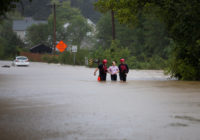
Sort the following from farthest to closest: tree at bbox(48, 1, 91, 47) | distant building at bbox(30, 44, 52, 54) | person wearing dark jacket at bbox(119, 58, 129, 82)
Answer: tree at bbox(48, 1, 91, 47) < distant building at bbox(30, 44, 52, 54) < person wearing dark jacket at bbox(119, 58, 129, 82)

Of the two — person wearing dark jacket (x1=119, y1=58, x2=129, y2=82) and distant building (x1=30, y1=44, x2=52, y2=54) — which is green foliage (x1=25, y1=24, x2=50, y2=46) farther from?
person wearing dark jacket (x1=119, y1=58, x2=129, y2=82)

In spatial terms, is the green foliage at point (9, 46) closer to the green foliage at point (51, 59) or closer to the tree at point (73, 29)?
the tree at point (73, 29)

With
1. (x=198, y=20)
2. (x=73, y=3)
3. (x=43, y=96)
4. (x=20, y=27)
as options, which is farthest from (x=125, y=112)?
(x=73, y=3)

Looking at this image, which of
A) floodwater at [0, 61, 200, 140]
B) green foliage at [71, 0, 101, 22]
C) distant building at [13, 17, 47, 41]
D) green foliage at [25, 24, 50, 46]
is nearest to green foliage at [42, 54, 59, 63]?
green foliage at [25, 24, 50, 46]

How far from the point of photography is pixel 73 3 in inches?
6806

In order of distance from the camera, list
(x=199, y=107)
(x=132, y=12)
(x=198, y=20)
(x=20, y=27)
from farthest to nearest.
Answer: (x=20, y=27) < (x=132, y=12) < (x=198, y=20) < (x=199, y=107)

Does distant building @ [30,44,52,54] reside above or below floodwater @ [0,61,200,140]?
above

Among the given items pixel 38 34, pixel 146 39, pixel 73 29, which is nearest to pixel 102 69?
pixel 146 39

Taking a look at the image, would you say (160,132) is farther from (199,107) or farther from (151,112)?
(199,107)

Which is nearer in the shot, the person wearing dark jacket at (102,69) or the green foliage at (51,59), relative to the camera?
the person wearing dark jacket at (102,69)

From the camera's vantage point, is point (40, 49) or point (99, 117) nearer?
point (99, 117)

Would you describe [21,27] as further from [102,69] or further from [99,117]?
[99,117]

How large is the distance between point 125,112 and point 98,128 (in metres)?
2.83

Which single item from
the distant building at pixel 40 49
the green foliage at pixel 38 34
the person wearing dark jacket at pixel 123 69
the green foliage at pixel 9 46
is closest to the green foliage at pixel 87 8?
the green foliage at pixel 38 34
